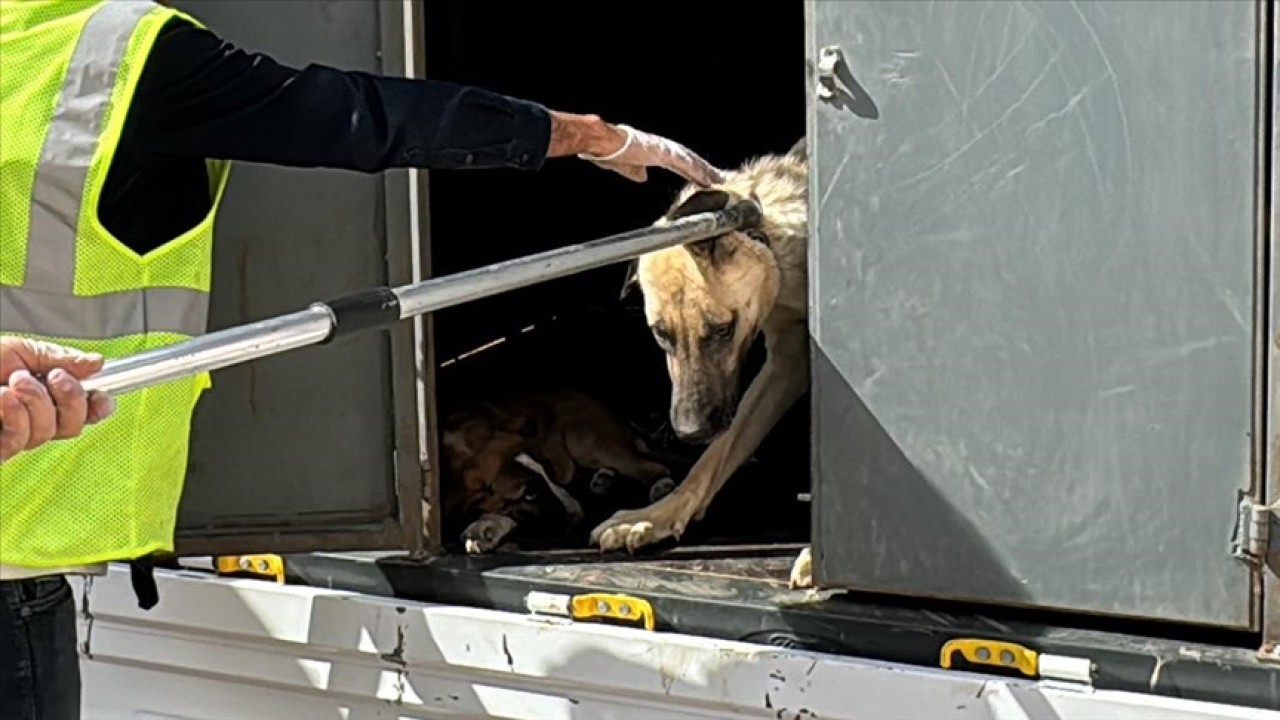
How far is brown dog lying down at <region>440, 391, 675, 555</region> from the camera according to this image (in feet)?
12.1

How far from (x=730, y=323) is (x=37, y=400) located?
222 centimetres

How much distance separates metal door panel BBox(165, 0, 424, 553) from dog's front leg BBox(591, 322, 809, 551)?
1.43ft

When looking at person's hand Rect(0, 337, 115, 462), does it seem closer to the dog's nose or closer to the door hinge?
the door hinge

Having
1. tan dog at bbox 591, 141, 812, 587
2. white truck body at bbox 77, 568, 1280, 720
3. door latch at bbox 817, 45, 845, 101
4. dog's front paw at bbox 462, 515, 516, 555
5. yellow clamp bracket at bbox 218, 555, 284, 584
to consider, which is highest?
door latch at bbox 817, 45, 845, 101

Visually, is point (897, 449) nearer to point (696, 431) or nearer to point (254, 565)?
point (696, 431)

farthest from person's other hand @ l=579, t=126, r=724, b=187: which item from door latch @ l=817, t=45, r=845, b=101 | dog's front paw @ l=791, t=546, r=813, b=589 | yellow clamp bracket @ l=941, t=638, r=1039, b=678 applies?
yellow clamp bracket @ l=941, t=638, r=1039, b=678

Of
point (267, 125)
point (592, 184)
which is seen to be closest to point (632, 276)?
point (592, 184)

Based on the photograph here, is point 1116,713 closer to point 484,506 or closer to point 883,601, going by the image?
point 883,601

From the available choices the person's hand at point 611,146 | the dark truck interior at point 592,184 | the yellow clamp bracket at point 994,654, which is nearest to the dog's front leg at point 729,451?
the dark truck interior at point 592,184

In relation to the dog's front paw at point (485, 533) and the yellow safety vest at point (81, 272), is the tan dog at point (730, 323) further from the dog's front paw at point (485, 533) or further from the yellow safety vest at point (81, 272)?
the yellow safety vest at point (81, 272)

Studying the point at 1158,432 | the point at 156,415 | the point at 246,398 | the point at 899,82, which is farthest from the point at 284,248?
the point at 1158,432

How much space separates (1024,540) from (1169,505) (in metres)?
0.24

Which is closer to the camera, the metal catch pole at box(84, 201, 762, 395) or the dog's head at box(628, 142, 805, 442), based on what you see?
the metal catch pole at box(84, 201, 762, 395)

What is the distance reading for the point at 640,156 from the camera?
294 centimetres
